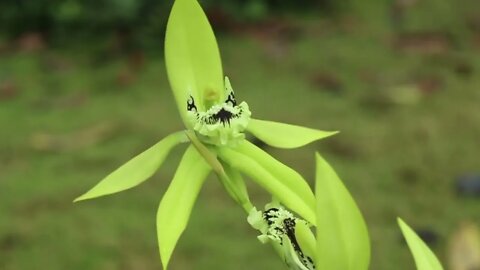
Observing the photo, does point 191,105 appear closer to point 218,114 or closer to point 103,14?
point 218,114

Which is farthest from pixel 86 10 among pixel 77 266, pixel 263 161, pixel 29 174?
pixel 263 161

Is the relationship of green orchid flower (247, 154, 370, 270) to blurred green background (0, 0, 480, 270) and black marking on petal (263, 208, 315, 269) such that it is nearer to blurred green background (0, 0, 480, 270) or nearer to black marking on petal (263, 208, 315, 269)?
black marking on petal (263, 208, 315, 269)

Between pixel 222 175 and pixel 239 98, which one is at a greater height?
pixel 239 98

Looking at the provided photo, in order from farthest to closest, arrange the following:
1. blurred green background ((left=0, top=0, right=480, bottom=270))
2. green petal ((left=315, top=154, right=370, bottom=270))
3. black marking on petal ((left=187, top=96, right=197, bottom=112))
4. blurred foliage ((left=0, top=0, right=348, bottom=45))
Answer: blurred foliage ((left=0, top=0, right=348, bottom=45)) < blurred green background ((left=0, top=0, right=480, bottom=270)) < black marking on petal ((left=187, top=96, right=197, bottom=112)) < green petal ((left=315, top=154, right=370, bottom=270))

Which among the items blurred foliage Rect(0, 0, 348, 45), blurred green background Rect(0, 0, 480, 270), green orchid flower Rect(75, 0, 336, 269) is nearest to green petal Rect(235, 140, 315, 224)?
green orchid flower Rect(75, 0, 336, 269)

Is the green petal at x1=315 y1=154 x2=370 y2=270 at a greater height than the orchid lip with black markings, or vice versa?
the orchid lip with black markings

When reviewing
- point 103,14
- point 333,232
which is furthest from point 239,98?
point 333,232
